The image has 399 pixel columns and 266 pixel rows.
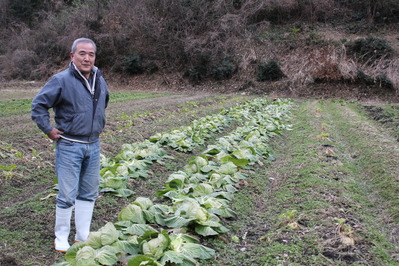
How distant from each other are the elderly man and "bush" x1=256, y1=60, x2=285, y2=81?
23395mm

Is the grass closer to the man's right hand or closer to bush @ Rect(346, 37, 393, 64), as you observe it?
the man's right hand

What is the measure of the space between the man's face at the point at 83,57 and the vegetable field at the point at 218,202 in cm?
154

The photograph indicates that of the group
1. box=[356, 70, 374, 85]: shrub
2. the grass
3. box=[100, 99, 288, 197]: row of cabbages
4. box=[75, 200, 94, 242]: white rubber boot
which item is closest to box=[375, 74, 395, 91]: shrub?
box=[356, 70, 374, 85]: shrub

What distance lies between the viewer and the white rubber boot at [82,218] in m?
3.90

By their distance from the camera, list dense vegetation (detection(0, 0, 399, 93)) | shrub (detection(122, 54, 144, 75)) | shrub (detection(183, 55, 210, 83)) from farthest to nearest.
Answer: shrub (detection(122, 54, 144, 75)) → shrub (detection(183, 55, 210, 83)) → dense vegetation (detection(0, 0, 399, 93))

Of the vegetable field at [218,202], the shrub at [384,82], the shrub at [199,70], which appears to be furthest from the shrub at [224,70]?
the vegetable field at [218,202]

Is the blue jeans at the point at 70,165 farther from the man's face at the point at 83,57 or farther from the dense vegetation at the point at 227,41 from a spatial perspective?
the dense vegetation at the point at 227,41

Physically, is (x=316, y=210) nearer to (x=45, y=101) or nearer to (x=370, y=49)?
(x=45, y=101)

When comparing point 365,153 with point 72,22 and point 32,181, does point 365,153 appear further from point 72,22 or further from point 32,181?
point 72,22

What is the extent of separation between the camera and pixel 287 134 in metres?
10.4

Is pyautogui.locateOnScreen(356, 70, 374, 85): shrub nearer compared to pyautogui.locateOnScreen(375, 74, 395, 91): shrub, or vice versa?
pyautogui.locateOnScreen(375, 74, 395, 91): shrub

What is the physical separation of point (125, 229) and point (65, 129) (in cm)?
116

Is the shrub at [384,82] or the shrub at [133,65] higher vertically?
the shrub at [384,82]

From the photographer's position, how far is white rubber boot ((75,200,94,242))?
390 centimetres
